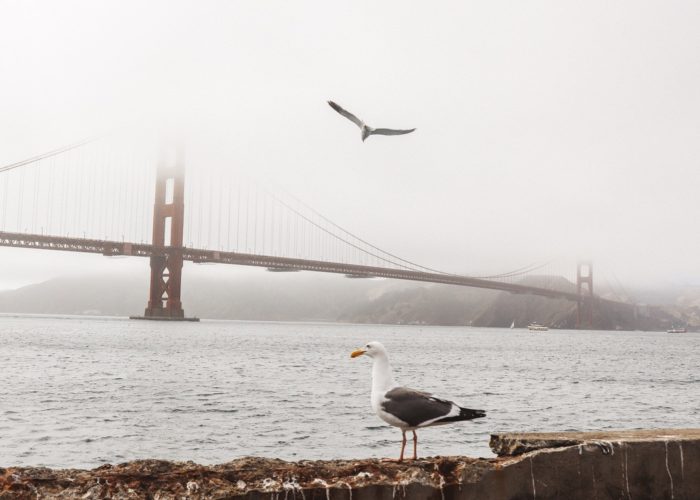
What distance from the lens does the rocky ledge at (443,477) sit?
3.01m

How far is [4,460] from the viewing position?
970 cm

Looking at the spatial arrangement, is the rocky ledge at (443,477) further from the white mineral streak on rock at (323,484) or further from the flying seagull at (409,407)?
the flying seagull at (409,407)

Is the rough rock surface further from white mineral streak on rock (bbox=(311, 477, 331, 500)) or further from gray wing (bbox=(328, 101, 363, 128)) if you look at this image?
gray wing (bbox=(328, 101, 363, 128))

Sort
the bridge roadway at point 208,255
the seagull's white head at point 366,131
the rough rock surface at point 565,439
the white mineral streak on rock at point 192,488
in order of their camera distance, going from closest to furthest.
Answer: the white mineral streak on rock at point 192,488 < the rough rock surface at point 565,439 < the seagull's white head at point 366,131 < the bridge roadway at point 208,255

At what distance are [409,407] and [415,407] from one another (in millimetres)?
35

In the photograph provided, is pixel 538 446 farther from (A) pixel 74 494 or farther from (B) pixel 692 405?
(B) pixel 692 405

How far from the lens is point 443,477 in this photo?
320 cm

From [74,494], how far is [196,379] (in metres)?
20.5

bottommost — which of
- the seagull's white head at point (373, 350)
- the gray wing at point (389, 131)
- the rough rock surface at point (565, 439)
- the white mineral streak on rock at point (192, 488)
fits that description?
the white mineral streak on rock at point (192, 488)

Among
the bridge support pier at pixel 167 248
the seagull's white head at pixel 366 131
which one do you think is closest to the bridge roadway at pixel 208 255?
the bridge support pier at pixel 167 248

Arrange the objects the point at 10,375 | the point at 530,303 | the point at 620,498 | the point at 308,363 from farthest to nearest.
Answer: the point at 530,303 < the point at 308,363 < the point at 10,375 < the point at 620,498

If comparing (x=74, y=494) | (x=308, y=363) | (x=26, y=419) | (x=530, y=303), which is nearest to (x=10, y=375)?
(x=26, y=419)

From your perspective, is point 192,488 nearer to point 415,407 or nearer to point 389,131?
point 415,407

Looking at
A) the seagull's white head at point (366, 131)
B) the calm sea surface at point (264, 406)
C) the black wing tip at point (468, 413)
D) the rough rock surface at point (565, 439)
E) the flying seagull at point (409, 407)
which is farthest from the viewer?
the calm sea surface at point (264, 406)
